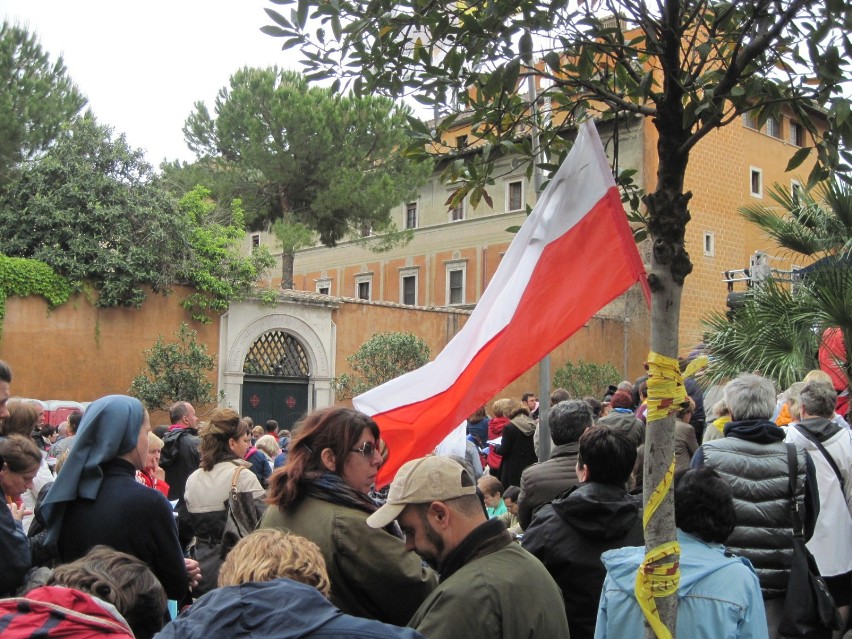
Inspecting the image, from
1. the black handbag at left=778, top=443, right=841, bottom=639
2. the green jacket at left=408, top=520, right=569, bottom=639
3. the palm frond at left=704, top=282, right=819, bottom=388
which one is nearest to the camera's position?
the green jacket at left=408, top=520, right=569, bottom=639

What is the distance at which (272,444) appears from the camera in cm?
962

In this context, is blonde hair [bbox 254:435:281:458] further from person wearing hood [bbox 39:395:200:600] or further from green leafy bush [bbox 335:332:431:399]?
green leafy bush [bbox 335:332:431:399]

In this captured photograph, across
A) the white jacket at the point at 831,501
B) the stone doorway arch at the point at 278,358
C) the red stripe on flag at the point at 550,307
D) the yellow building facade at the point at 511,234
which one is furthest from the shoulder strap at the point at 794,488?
the yellow building facade at the point at 511,234

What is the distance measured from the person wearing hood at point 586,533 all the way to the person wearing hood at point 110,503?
5.00 ft

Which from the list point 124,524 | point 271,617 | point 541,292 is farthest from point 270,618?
point 541,292

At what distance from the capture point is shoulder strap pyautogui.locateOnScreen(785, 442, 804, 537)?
192 inches

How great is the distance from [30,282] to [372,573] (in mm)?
20551

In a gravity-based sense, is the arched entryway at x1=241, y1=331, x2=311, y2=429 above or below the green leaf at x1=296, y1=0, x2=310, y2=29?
below

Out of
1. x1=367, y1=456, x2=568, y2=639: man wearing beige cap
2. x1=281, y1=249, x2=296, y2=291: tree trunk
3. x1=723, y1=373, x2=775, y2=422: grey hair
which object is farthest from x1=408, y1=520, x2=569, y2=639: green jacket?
x1=281, y1=249, x2=296, y2=291: tree trunk

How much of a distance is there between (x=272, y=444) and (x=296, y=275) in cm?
4207

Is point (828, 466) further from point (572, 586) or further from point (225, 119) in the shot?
point (225, 119)

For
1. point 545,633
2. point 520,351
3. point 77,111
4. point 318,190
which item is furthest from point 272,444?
point 318,190

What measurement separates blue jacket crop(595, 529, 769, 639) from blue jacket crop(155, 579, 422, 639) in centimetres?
140

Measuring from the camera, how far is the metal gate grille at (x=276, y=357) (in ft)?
86.0
